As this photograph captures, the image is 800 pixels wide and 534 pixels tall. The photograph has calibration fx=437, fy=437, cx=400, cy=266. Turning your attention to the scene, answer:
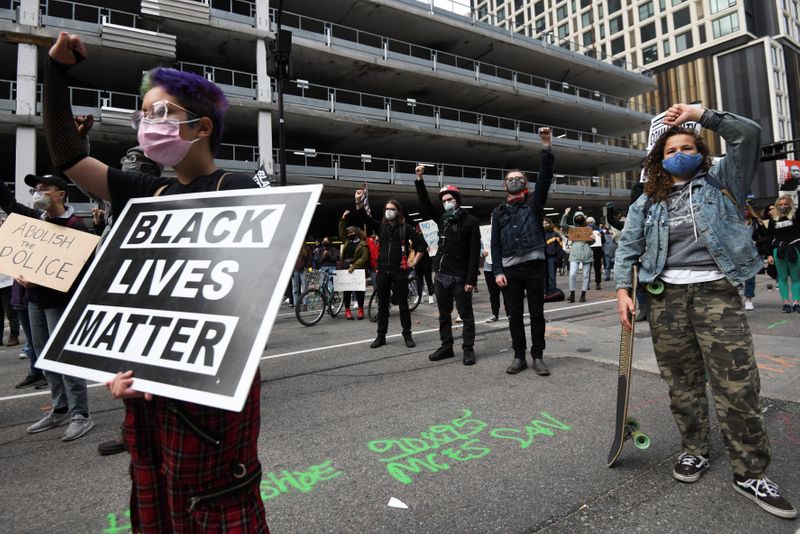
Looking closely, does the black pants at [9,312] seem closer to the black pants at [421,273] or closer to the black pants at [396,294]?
the black pants at [396,294]

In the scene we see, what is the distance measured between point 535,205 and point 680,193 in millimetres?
2222

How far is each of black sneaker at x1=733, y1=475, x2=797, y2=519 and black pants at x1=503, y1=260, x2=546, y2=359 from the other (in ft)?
7.85

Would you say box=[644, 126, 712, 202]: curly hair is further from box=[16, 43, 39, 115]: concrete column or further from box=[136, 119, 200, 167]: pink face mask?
box=[16, 43, 39, 115]: concrete column

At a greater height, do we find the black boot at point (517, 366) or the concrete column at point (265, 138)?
the concrete column at point (265, 138)

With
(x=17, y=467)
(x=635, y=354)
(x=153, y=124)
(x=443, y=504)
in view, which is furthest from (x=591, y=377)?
(x=17, y=467)

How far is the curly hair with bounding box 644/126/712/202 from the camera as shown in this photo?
2.43 m

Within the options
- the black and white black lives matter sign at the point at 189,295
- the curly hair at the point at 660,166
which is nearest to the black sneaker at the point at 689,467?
the curly hair at the point at 660,166

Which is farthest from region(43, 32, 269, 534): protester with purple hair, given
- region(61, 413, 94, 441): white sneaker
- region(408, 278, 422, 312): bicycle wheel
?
region(408, 278, 422, 312): bicycle wheel

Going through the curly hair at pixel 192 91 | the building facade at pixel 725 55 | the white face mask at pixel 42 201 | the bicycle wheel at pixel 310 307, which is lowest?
the bicycle wheel at pixel 310 307

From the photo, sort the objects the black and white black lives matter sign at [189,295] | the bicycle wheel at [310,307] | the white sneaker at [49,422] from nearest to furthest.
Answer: the black and white black lives matter sign at [189,295]
the white sneaker at [49,422]
the bicycle wheel at [310,307]

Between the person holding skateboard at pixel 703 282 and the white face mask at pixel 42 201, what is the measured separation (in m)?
4.07

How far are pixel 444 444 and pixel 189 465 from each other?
1955 mm

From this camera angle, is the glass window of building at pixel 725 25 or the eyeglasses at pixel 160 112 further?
the glass window of building at pixel 725 25

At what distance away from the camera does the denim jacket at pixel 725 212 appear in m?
2.22
